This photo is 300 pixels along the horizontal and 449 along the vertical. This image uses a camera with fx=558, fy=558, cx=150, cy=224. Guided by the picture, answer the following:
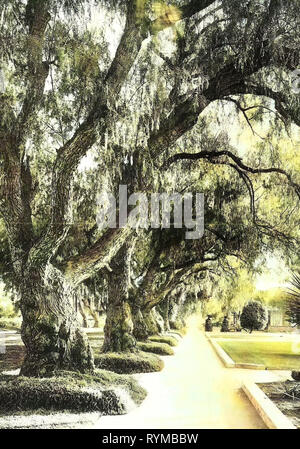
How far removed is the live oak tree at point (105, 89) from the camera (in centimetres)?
559

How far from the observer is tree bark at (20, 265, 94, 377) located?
5.55 meters

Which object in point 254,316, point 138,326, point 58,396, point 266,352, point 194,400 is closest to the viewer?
point 58,396

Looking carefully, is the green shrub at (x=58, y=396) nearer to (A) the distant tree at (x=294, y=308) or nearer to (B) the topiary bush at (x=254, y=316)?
(A) the distant tree at (x=294, y=308)

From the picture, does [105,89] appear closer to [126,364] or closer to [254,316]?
[126,364]

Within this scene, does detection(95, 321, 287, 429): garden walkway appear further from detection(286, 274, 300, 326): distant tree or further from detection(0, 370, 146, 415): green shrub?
detection(286, 274, 300, 326): distant tree

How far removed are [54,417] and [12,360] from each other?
133 inches

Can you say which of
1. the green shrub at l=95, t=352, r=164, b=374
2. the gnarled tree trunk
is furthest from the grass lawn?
the gnarled tree trunk

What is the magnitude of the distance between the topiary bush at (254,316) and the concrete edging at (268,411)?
571cm

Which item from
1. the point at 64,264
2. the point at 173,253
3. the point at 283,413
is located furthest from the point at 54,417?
the point at 173,253

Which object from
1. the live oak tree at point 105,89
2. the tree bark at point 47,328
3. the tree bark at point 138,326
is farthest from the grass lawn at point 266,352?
the live oak tree at point 105,89

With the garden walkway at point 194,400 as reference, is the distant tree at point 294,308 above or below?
above

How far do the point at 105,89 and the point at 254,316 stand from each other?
7.54 m

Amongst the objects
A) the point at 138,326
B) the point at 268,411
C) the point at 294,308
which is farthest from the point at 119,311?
the point at 268,411

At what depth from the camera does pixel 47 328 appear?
5.56 meters
